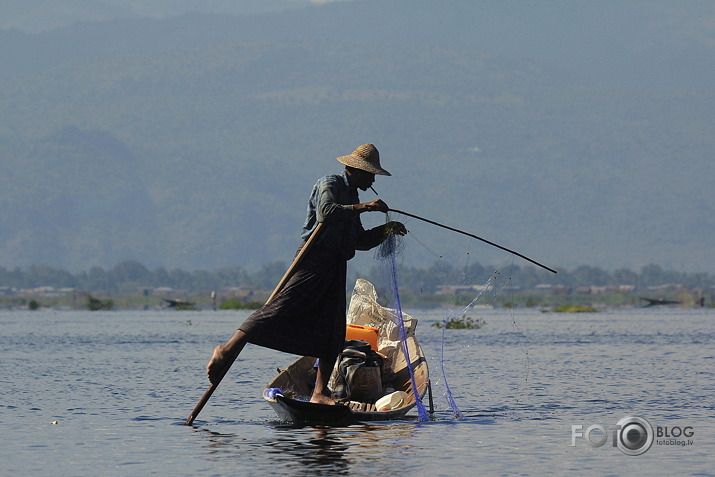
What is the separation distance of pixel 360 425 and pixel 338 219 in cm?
247

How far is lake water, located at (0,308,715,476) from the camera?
12.4 metres

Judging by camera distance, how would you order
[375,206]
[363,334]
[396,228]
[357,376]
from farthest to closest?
[363,334]
[357,376]
[396,228]
[375,206]

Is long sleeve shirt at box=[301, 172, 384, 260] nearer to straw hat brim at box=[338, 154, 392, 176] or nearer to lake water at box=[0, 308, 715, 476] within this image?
straw hat brim at box=[338, 154, 392, 176]

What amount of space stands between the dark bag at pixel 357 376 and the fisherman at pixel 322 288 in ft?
3.41

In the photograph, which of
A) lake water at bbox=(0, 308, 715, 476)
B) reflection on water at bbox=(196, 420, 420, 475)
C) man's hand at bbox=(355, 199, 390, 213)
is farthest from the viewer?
man's hand at bbox=(355, 199, 390, 213)

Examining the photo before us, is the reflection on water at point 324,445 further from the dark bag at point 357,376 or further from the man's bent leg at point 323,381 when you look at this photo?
the dark bag at point 357,376

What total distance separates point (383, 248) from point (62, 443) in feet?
13.5

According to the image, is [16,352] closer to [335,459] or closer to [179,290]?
[335,459]

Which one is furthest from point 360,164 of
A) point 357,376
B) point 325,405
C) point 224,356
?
point 357,376

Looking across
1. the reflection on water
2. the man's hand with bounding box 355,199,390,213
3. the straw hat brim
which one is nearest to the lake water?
the reflection on water

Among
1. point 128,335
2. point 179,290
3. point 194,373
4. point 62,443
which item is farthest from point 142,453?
point 179,290

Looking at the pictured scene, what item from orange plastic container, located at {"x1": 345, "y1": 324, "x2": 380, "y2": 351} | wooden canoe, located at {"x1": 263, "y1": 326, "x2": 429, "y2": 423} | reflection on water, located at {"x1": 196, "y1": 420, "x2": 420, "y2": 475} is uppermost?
orange plastic container, located at {"x1": 345, "y1": 324, "x2": 380, "y2": 351}

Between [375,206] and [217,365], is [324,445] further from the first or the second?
[375,206]

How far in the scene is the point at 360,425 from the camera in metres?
15.0
